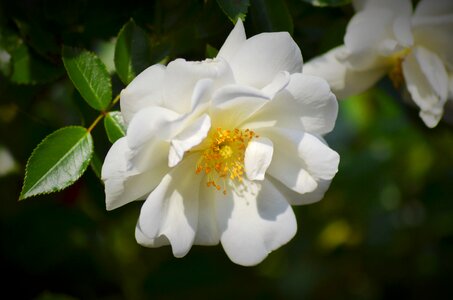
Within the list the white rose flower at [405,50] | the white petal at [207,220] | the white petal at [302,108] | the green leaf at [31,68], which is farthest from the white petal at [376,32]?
the green leaf at [31,68]

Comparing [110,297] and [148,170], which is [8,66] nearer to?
[148,170]

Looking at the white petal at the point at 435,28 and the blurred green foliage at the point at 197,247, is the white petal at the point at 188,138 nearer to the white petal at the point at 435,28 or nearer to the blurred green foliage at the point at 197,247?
the blurred green foliage at the point at 197,247

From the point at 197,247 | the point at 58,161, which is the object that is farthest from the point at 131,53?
the point at 197,247

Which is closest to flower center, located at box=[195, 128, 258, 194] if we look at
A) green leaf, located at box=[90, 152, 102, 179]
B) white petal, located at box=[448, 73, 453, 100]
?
green leaf, located at box=[90, 152, 102, 179]

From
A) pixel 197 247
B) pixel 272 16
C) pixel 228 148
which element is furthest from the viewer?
pixel 197 247

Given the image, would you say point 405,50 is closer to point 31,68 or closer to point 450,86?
point 450,86

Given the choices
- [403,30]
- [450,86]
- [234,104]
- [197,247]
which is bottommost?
[197,247]
